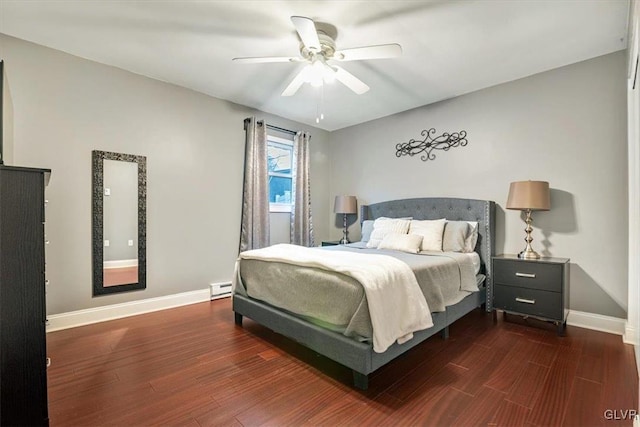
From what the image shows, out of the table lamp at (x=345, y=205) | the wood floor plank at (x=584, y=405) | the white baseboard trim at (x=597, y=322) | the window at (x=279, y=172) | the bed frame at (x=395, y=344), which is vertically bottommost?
the wood floor plank at (x=584, y=405)

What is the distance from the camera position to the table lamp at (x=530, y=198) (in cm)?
290

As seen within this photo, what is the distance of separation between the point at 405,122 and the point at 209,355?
12.7ft

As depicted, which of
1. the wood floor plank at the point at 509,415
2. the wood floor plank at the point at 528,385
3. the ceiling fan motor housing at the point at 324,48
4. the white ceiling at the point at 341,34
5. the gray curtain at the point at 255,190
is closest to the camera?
the wood floor plank at the point at 509,415

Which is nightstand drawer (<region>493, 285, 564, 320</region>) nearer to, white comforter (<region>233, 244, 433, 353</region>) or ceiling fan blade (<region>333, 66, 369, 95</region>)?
white comforter (<region>233, 244, 433, 353</region>)

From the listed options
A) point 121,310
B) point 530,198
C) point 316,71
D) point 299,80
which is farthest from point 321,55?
point 121,310

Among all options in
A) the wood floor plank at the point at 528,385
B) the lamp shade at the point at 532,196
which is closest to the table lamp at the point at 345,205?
the lamp shade at the point at 532,196

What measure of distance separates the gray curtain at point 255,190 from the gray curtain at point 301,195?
0.56 meters

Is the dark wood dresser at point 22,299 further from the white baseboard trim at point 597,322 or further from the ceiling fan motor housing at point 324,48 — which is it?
the white baseboard trim at point 597,322

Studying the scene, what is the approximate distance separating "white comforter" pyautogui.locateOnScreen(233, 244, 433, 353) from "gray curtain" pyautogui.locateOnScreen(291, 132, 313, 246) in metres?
2.52

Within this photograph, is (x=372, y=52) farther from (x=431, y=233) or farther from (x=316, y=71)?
(x=431, y=233)

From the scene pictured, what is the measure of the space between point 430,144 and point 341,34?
213cm

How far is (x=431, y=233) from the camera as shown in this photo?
3.45 m

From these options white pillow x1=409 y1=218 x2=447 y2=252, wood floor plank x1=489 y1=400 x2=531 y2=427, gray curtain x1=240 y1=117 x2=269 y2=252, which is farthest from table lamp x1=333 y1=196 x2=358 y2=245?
wood floor plank x1=489 y1=400 x2=531 y2=427

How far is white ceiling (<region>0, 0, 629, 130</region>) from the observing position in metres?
2.24
